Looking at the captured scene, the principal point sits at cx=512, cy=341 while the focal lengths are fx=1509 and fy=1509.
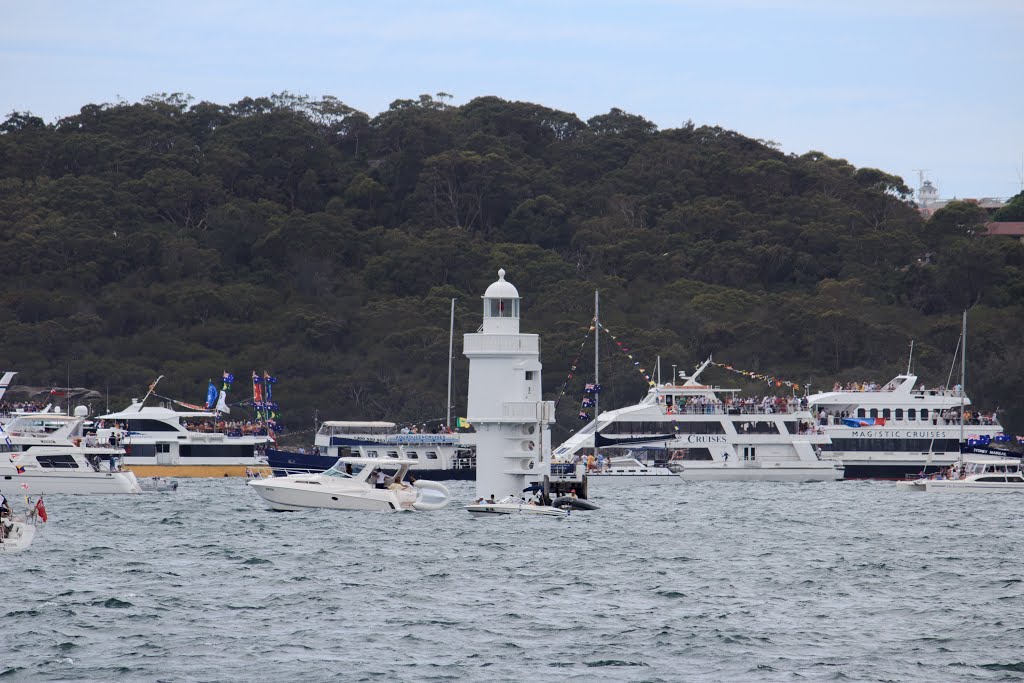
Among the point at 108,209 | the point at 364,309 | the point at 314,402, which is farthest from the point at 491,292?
the point at 108,209

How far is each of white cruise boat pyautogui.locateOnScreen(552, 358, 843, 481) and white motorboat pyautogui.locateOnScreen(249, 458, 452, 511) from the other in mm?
26405

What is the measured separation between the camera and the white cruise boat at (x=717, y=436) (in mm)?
69375

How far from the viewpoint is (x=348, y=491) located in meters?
41.8

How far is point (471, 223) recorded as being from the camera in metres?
115

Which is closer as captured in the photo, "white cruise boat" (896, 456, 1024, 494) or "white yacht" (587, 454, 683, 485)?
"white cruise boat" (896, 456, 1024, 494)

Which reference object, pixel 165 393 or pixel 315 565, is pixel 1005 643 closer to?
pixel 315 565

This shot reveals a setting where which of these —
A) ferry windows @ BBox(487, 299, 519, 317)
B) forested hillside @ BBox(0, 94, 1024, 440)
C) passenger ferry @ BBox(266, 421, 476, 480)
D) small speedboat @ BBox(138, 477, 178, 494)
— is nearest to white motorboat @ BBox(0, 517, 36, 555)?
ferry windows @ BBox(487, 299, 519, 317)

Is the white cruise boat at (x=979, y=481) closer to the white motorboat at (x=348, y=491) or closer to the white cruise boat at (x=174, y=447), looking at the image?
the white motorboat at (x=348, y=491)

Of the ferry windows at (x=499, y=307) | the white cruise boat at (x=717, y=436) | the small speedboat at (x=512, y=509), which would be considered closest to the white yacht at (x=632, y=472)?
the white cruise boat at (x=717, y=436)

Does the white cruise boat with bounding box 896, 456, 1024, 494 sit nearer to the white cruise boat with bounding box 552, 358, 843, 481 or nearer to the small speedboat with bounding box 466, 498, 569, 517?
the white cruise boat with bounding box 552, 358, 843, 481

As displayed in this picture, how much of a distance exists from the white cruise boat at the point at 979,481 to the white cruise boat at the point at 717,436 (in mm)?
9436

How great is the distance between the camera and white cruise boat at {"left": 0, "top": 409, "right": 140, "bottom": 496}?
166 feet

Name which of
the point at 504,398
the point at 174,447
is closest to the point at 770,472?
the point at 174,447

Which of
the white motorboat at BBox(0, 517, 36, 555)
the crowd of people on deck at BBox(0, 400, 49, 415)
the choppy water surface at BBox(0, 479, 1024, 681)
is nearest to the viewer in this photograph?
the choppy water surface at BBox(0, 479, 1024, 681)
